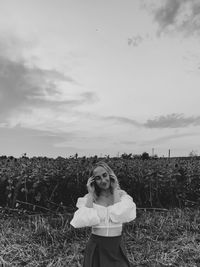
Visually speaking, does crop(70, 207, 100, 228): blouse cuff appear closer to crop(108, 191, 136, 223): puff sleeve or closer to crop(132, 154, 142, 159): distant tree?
→ crop(108, 191, 136, 223): puff sleeve


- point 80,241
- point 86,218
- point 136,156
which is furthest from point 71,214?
point 136,156

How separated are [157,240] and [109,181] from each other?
1.95 meters

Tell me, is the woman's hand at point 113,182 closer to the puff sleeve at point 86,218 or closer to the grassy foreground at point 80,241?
the puff sleeve at point 86,218

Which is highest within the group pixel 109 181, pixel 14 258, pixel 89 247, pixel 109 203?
pixel 109 181

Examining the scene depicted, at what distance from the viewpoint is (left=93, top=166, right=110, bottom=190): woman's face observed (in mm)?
2885

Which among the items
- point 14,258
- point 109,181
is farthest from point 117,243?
point 14,258

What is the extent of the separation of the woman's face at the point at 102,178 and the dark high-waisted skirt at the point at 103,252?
1.38 ft

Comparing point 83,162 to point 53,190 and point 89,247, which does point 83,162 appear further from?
point 89,247

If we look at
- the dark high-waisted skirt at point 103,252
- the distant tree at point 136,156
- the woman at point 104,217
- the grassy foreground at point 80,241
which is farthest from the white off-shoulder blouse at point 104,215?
the distant tree at point 136,156

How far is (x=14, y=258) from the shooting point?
399 cm

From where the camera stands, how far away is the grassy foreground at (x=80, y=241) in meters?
3.91

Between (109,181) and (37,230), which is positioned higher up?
(109,181)

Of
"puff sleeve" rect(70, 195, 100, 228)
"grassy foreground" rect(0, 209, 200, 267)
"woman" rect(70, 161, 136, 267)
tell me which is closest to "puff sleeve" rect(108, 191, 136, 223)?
"woman" rect(70, 161, 136, 267)

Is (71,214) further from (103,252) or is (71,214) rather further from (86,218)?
(86,218)
